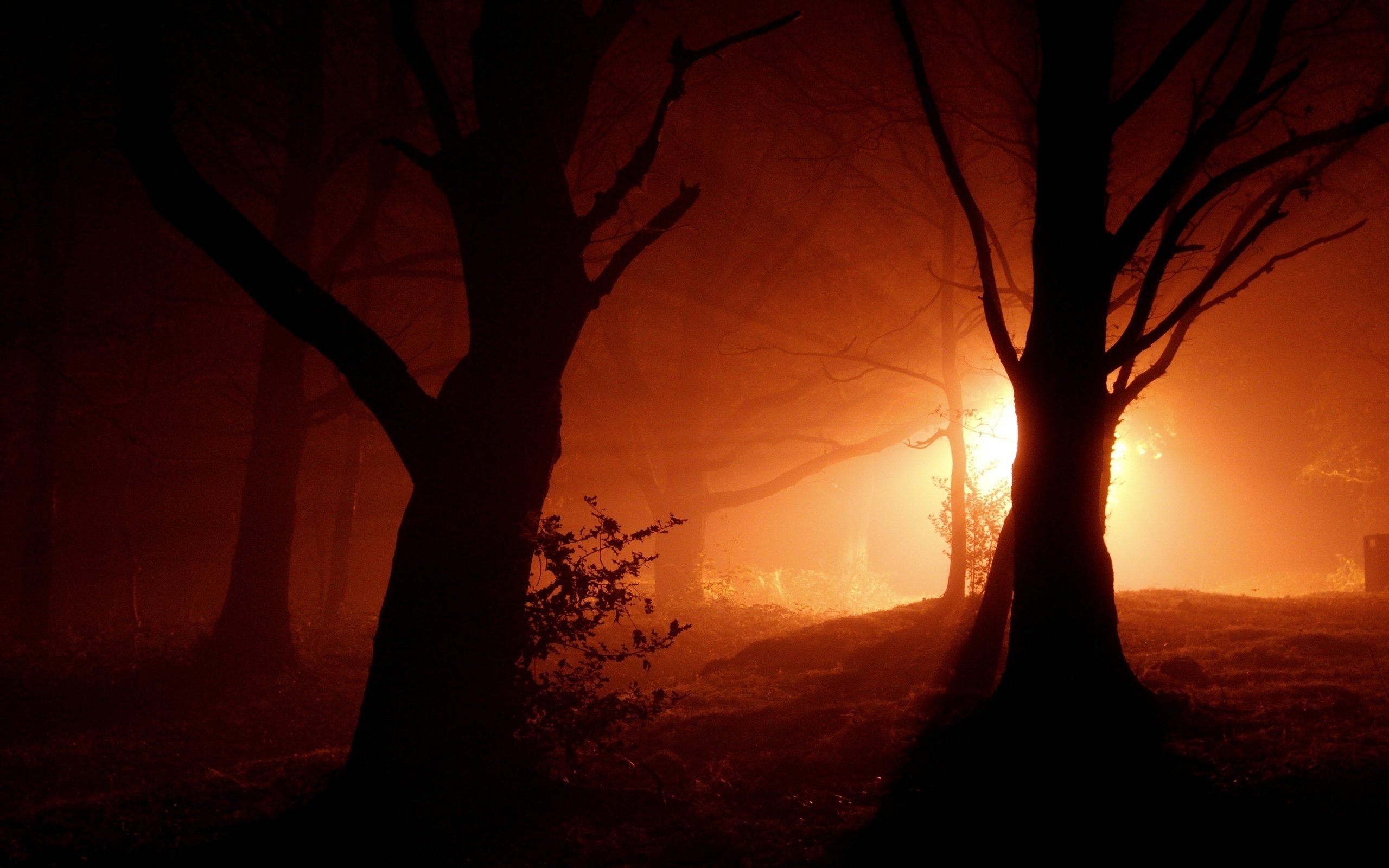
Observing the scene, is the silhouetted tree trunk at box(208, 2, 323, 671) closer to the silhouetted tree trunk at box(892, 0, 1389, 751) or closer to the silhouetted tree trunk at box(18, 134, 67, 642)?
the silhouetted tree trunk at box(18, 134, 67, 642)

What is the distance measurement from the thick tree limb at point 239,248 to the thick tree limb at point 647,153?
1429 mm

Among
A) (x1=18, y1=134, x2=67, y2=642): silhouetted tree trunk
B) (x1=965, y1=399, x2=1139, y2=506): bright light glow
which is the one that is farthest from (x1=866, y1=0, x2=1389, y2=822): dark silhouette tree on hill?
(x1=18, y1=134, x2=67, y2=642): silhouetted tree trunk

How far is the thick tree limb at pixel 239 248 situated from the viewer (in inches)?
170

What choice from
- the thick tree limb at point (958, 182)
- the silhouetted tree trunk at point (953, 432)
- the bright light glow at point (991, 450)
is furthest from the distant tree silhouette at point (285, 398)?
the bright light glow at point (991, 450)

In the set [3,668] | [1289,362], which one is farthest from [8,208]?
[1289,362]

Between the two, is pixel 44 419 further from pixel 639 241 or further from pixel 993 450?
pixel 993 450

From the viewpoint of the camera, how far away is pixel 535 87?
5.28 metres

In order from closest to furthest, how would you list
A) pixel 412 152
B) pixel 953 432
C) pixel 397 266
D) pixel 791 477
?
pixel 412 152, pixel 397 266, pixel 953 432, pixel 791 477

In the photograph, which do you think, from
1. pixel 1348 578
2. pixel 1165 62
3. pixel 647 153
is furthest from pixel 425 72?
pixel 1348 578

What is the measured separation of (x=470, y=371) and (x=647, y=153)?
5.69 feet

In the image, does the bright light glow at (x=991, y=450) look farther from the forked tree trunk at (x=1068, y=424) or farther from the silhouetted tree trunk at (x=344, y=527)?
the silhouetted tree trunk at (x=344, y=527)

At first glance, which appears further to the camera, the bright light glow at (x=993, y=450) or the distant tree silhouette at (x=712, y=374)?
the distant tree silhouette at (x=712, y=374)

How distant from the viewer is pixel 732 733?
6.56 metres

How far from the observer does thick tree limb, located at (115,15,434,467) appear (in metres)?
4.32
